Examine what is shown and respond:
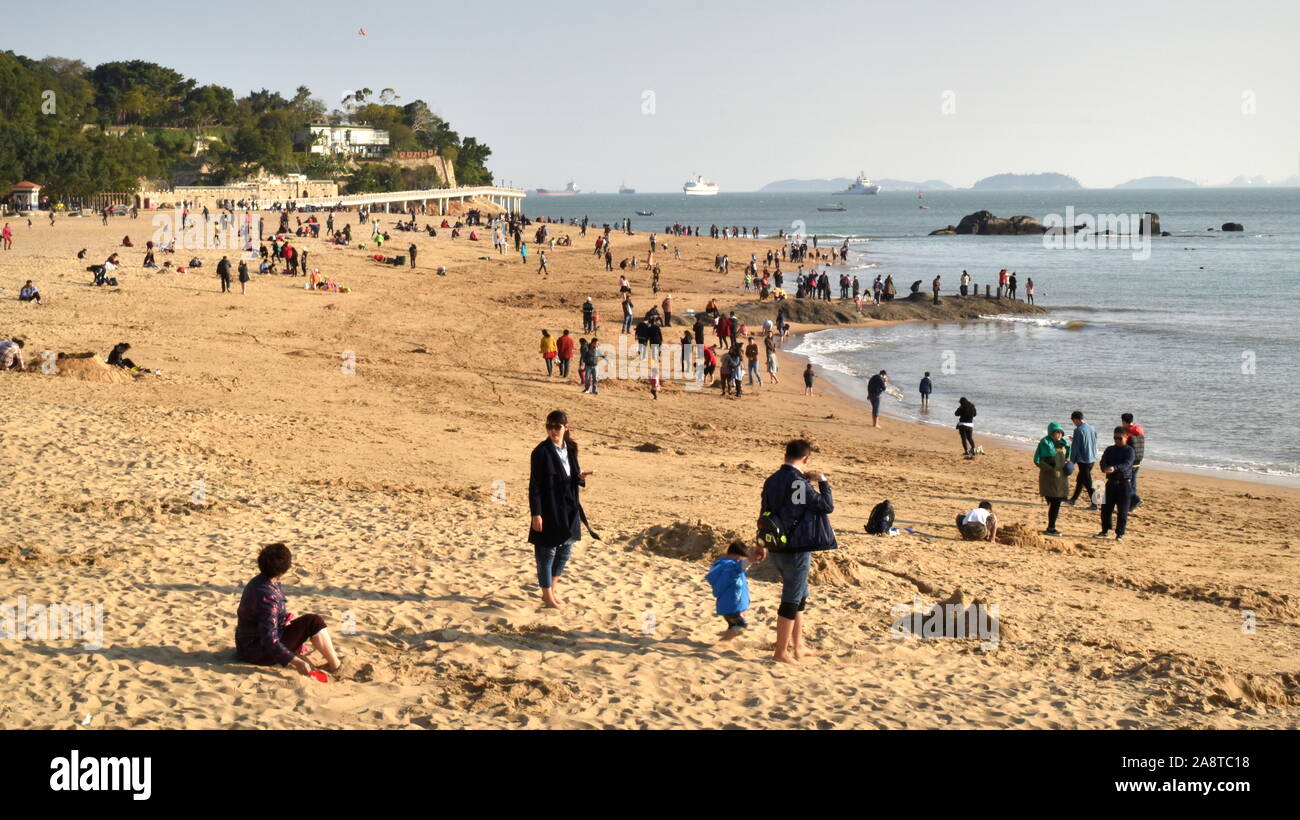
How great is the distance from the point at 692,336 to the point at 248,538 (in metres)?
22.0

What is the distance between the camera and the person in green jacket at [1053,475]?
1374 cm

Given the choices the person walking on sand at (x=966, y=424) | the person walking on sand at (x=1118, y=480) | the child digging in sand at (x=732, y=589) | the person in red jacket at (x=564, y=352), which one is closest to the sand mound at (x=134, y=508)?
the child digging in sand at (x=732, y=589)

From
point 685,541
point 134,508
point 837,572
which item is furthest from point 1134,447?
point 134,508

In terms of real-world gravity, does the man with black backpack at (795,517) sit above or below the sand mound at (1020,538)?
above

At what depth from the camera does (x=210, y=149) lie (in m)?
106

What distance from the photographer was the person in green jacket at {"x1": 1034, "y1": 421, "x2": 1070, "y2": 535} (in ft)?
45.1

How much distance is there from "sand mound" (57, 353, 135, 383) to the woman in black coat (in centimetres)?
1297

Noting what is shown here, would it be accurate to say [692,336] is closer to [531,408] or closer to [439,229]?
[531,408]

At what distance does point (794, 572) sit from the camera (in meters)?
7.50

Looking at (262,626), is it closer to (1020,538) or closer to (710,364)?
(1020,538)

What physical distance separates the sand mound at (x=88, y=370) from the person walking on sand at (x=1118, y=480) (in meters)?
15.7

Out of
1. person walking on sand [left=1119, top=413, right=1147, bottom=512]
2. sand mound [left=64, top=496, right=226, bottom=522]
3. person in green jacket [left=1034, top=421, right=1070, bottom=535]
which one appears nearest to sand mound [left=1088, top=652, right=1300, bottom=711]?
person in green jacket [left=1034, top=421, right=1070, bottom=535]

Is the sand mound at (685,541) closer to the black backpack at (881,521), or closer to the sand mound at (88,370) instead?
the black backpack at (881,521)
